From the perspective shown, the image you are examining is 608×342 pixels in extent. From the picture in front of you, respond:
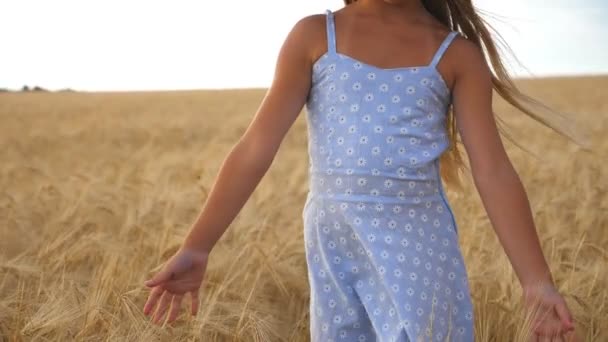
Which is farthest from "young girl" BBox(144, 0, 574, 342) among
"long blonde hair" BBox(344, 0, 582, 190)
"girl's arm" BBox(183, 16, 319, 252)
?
"long blonde hair" BBox(344, 0, 582, 190)

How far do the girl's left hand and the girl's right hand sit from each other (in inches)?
23.0

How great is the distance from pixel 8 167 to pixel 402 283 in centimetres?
427

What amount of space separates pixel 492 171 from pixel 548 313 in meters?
0.27

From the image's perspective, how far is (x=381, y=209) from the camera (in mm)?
1580

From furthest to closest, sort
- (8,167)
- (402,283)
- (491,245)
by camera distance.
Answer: (8,167) → (491,245) → (402,283)

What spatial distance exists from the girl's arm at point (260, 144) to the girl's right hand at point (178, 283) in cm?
2

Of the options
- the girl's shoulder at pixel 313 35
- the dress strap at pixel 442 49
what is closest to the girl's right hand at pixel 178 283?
the girl's shoulder at pixel 313 35

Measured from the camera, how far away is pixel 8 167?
5340 millimetres

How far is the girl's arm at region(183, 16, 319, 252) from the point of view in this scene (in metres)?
1.59

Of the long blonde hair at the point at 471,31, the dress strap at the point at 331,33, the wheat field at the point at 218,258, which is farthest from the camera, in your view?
the wheat field at the point at 218,258

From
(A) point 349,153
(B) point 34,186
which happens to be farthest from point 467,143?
(B) point 34,186

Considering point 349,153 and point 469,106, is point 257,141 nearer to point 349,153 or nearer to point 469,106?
point 349,153

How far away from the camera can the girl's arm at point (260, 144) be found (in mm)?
1586

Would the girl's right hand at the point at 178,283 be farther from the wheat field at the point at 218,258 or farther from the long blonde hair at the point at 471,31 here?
the long blonde hair at the point at 471,31
